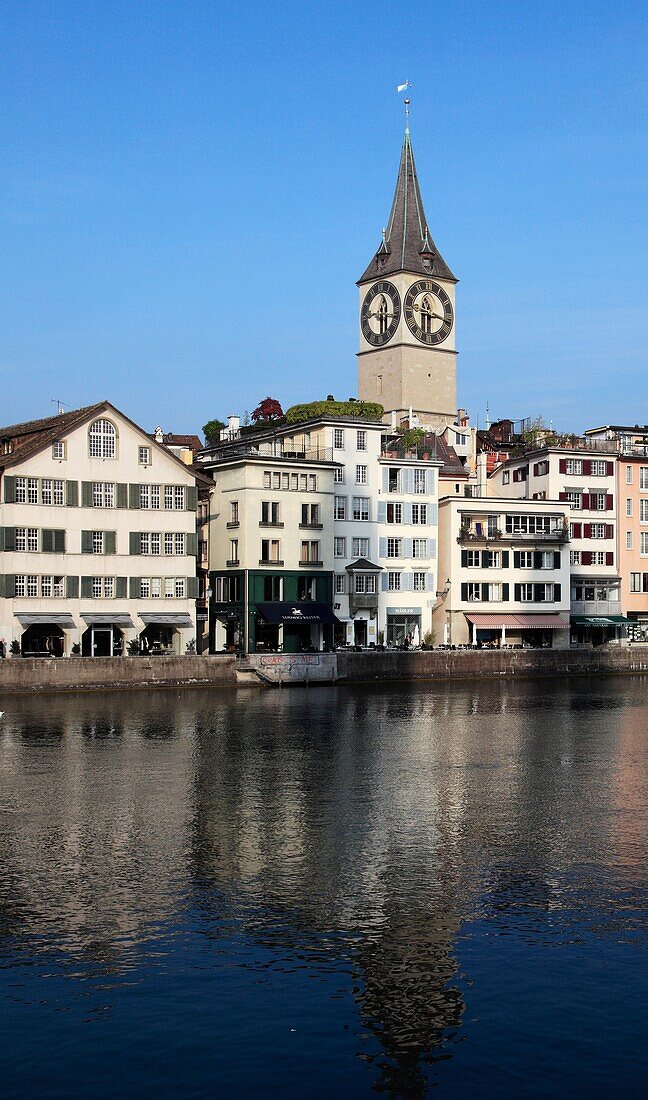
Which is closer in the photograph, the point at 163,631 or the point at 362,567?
the point at 163,631

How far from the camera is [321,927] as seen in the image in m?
26.4

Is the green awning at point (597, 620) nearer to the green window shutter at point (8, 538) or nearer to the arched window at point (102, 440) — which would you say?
the arched window at point (102, 440)

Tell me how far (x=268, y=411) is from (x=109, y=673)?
197 ft

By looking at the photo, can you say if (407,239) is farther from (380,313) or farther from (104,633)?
(104,633)

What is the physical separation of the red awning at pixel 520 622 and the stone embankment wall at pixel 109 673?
1082 inches

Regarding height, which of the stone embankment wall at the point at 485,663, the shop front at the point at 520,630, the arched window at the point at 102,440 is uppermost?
the arched window at the point at 102,440

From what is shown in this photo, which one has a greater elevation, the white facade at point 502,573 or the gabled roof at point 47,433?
the gabled roof at point 47,433

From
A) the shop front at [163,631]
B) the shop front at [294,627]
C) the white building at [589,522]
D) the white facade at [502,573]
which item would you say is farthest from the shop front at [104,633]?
the white building at [589,522]

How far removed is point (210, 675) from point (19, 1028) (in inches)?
2720

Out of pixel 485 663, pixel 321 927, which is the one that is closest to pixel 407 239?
pixel 485 663

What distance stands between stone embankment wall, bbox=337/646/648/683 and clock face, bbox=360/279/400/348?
203 feet

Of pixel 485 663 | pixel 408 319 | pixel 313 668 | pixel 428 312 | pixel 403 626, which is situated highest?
pixel 428 312

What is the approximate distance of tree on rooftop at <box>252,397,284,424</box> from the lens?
449ft

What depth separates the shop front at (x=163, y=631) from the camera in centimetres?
9319
